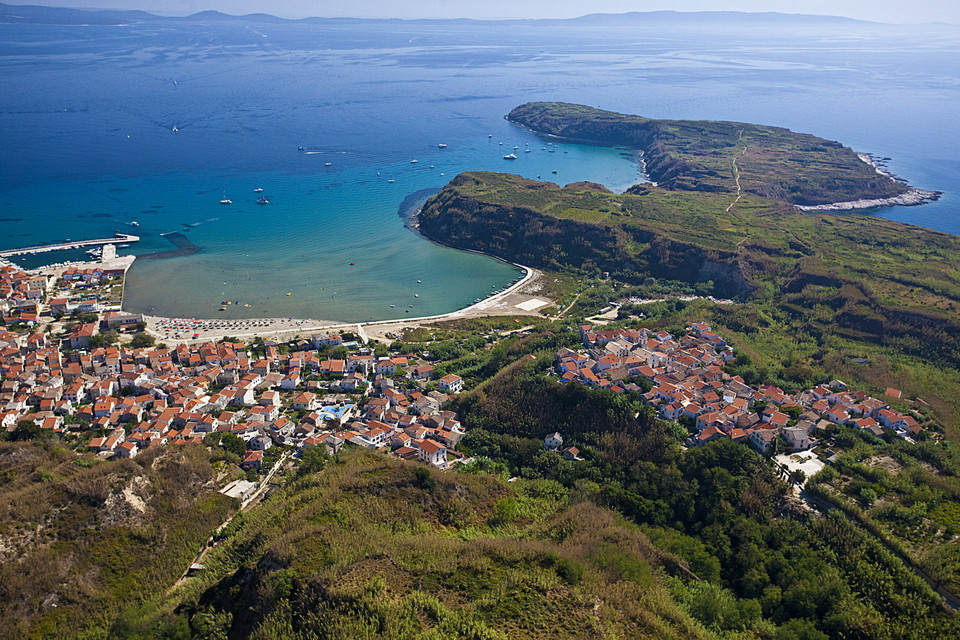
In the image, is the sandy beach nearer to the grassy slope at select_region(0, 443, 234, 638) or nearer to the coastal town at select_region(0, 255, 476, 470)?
the coastal town at select_region(0, 255, 476, 470)

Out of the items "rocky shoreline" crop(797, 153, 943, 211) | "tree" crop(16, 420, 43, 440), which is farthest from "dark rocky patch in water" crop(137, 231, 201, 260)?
"rocky shoreline" crop(797, 153, 943, 211)

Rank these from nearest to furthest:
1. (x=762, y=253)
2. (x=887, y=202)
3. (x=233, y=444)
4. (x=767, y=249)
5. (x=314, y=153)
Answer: (x=233, y=444) < (x=762, y=253) < (x=767, y=249) < (x=887, y=202) < (x=314, y=153)

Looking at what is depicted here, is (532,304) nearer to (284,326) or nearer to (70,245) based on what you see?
(284,326)

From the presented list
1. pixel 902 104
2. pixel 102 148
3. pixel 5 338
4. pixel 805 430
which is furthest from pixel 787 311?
pixel 902 104

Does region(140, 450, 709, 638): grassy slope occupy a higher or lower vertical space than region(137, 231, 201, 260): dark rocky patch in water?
lower

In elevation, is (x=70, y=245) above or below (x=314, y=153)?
below

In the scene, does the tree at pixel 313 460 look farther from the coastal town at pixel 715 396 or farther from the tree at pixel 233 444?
the coastal town at pixel 715 396

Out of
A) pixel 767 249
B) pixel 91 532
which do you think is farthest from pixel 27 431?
pixel 767 249
